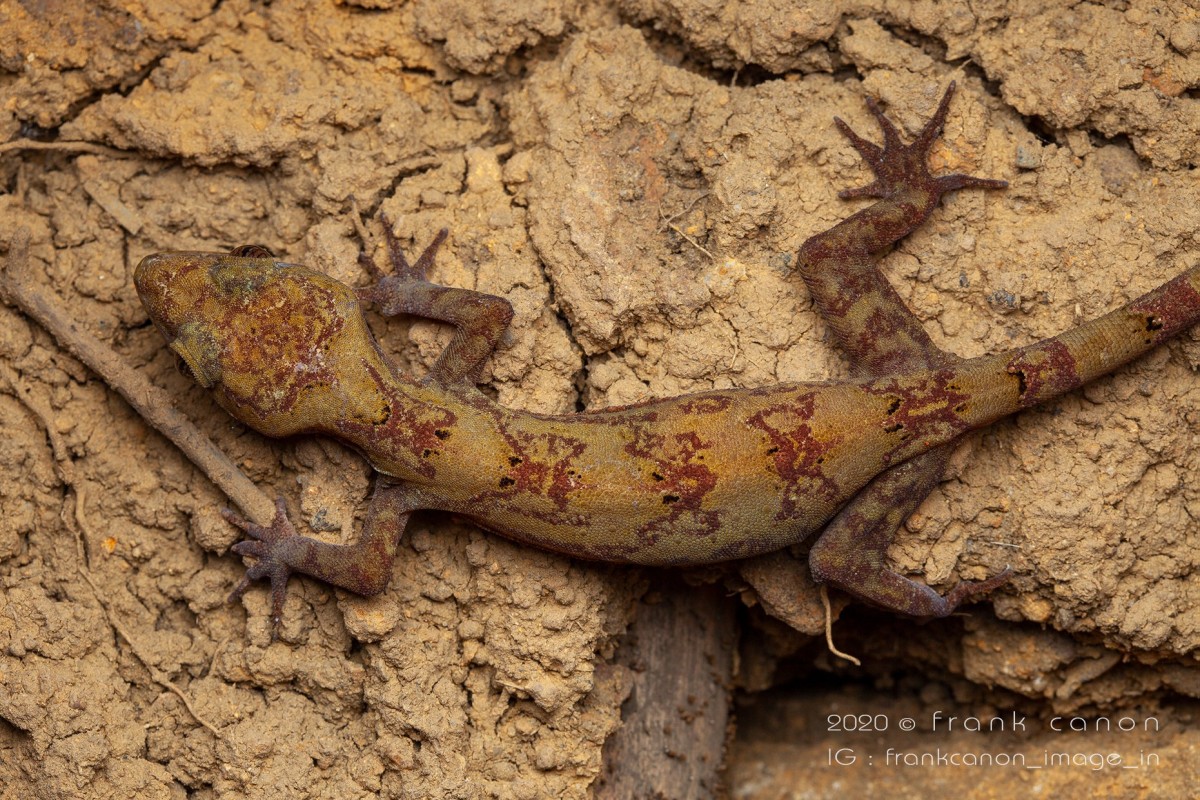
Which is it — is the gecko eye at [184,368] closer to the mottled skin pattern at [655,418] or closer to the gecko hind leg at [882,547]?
the mottled skin pattern at [655,418]

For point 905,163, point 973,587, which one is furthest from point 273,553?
point 905,163

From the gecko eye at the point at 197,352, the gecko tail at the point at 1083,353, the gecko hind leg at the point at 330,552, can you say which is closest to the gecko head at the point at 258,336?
the gecko eye at the point at 197,352

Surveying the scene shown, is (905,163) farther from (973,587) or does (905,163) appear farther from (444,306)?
(444,306)

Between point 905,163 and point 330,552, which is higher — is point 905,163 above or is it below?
above

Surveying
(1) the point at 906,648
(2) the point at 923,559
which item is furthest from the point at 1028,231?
(1) the point at 906,648

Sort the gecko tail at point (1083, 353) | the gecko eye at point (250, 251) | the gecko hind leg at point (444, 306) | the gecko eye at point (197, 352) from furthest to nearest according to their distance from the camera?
the gecko eye at point (250, 251) < the gecko hind leg at point (444, 306) < the gecko eye at point (197, 352) < the gecko tail at point (1083, 353)
